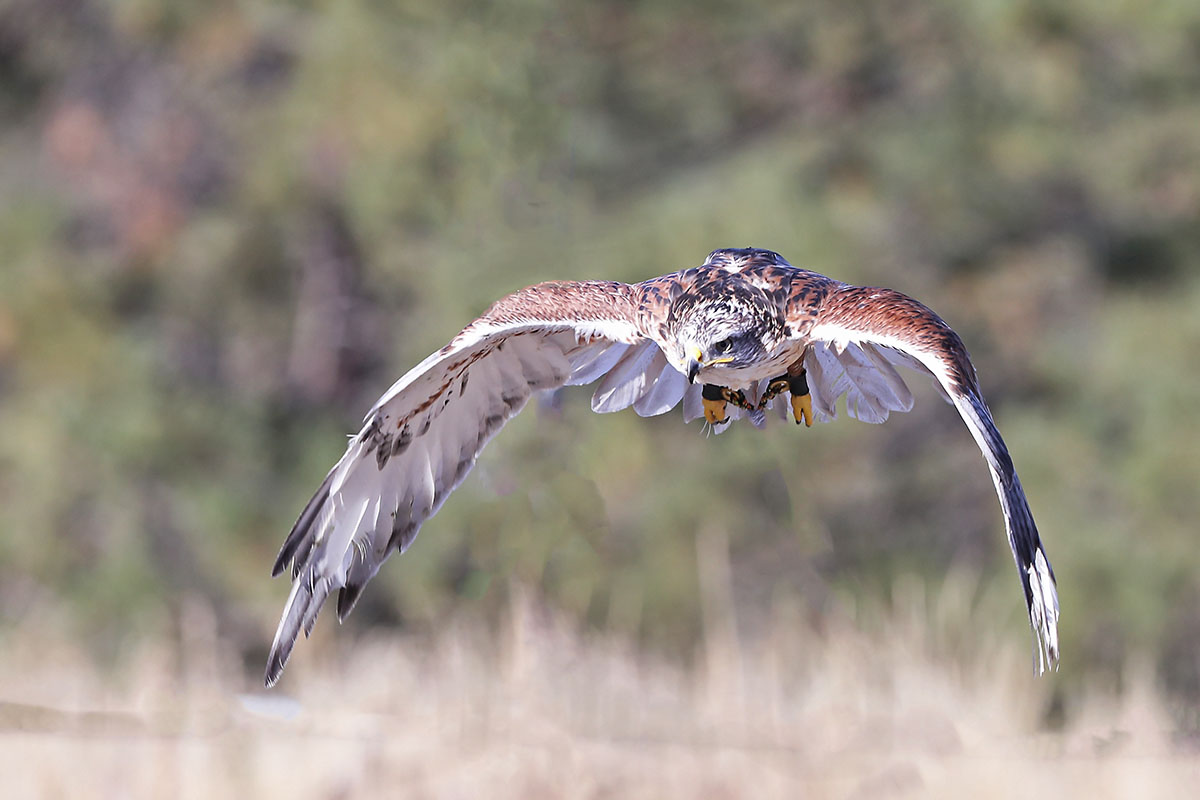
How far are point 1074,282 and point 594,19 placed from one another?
153 inches

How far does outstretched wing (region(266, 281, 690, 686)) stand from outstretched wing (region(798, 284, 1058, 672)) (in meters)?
0.56

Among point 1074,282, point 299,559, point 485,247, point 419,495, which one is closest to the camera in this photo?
point 299,559

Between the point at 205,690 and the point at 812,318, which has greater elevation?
the point at 812,318

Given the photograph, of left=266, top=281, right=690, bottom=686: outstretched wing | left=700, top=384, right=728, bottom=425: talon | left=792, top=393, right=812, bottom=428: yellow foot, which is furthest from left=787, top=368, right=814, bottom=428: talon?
left=266, top=281, right=690, bottom=686: outstretched wing

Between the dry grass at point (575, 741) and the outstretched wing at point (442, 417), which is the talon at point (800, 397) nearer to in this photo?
the outstretched wing at point (442, 417)

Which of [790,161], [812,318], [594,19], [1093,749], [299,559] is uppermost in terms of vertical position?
[594,19]

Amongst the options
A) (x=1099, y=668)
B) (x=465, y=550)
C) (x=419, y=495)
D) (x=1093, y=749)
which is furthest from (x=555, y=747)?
(x=1099, y=668)

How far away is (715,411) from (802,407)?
0.31 metres

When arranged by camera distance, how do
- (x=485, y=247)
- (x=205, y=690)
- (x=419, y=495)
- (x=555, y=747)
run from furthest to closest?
(x=485, y=247)
(x=205, y=690)
(x=555, y=747)
(x=419, y=495)

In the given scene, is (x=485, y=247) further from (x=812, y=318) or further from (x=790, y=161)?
(x=812, y=318)

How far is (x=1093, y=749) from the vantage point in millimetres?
5609

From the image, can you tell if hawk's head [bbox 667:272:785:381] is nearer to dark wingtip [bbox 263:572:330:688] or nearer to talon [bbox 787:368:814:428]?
talon [bbox 787:368:814:428]

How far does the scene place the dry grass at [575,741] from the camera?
6.05m

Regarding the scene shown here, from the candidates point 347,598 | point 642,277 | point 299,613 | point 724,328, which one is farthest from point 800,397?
point 642,277
